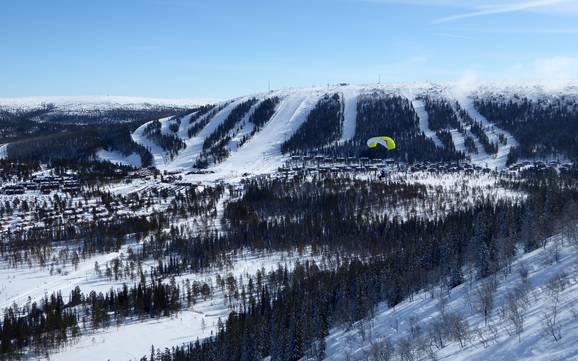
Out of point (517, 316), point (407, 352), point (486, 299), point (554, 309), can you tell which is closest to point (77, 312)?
point (407, 352)

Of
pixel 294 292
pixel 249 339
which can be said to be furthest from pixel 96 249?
pixel 249 339

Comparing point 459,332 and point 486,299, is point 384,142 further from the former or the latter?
point 459,332

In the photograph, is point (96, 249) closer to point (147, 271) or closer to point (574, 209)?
point (147, 271)

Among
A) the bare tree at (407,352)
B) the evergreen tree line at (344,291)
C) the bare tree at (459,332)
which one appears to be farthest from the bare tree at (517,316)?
the bare tree at (407,352)

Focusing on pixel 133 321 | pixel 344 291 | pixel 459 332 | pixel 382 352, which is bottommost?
pixel 133 321

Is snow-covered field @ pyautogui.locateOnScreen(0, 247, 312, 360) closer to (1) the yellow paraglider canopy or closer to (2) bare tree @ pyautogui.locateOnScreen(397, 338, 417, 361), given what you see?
(1) the yellow paraglider canopy

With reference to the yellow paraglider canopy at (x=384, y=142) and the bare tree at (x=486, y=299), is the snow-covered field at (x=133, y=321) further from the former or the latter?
the bare tree at (x=486, y=299)

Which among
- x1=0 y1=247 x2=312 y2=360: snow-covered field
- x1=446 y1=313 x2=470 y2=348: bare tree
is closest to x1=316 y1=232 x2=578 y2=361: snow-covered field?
x1=446 y1=313 x2=470 y2=348: bare tree

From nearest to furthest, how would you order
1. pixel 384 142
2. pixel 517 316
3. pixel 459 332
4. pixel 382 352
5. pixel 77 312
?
pixel 517 316, pixel 459 332, pixel 382 352, pixel 384 142, pixel 77 312
